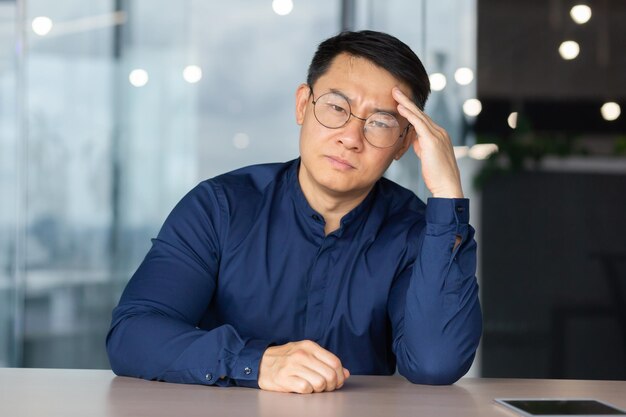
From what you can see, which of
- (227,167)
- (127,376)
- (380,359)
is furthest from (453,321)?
(227,167)

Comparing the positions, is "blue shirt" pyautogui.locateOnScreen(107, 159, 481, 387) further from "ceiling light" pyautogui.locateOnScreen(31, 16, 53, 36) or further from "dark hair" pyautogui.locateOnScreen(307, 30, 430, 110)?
"ceiling light" pyautogui.locateOnScreen(31, 16, 53, 36)

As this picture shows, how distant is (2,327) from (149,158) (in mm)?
1027

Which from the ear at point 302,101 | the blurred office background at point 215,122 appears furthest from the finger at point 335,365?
the blurred office background at point 215,122

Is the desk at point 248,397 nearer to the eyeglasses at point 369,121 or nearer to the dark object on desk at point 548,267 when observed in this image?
the eyeglasses at point 369,121

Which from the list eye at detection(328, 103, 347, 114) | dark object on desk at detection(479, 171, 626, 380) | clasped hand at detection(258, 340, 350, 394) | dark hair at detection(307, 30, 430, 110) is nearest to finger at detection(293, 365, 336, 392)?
clasped hand at detection(258, 340, 350, 394)

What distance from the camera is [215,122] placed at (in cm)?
416

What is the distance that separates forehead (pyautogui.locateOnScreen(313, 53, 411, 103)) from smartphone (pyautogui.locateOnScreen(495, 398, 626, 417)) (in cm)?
78

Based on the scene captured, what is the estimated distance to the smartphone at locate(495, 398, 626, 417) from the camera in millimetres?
1333

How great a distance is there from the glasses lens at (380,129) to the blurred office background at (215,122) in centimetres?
218

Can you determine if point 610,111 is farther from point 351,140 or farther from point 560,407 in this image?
point 560,407

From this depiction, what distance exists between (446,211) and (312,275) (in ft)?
1.18

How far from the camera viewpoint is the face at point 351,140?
6.41 feet

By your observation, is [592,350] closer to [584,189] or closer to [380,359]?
[584,189]

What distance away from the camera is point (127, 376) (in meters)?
1.66
